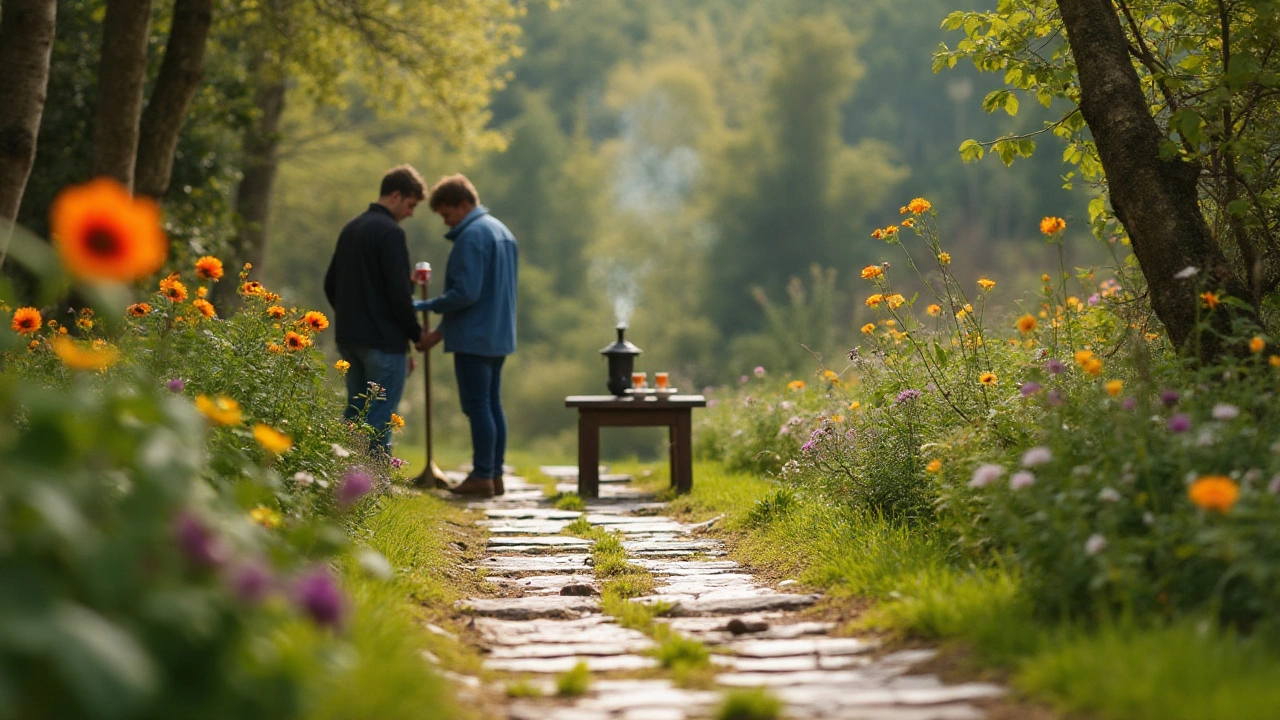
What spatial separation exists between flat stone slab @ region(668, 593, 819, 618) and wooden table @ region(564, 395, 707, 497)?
343cm

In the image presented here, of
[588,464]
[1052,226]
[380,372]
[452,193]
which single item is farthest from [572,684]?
[452,193]

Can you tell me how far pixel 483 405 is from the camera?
7629 mm

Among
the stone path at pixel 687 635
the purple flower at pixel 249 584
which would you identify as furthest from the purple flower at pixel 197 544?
the stone path at pixel 687 635

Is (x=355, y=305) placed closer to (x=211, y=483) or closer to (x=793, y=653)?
(x=211, y=483)

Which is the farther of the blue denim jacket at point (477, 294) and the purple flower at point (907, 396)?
the blue denim jacket at point (477, 294)

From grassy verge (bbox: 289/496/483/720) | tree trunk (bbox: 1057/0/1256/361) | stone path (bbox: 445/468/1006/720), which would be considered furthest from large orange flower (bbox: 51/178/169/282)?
tree trunk (bbox: 1057/0/1256/361)

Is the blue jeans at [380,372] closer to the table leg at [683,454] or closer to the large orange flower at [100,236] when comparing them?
the table leg at [683,454]

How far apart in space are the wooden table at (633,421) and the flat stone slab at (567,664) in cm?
419

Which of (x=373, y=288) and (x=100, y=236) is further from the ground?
(x=373, y=288)

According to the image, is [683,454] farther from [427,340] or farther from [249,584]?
[249,584]

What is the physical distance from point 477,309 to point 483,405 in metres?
0.65

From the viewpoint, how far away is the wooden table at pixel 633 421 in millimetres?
7750

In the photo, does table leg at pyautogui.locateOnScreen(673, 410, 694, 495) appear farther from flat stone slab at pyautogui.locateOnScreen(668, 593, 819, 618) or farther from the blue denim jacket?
flat stone slab at pyautogui.locateOnScreen(668, 593, 819, 618)

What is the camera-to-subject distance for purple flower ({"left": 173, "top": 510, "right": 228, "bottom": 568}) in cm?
215
